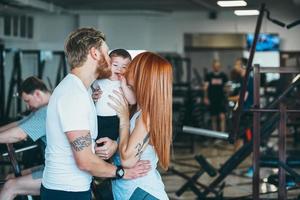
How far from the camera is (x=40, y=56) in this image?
30.2 ft

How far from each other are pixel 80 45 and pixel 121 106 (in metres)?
0.32

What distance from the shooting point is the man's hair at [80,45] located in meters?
2.43

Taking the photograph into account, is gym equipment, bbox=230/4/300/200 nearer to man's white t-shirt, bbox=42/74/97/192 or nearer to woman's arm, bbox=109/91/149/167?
woman's arm, bbox=109/91/149/167

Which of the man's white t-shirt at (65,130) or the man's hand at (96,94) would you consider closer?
the man's white t-shirt at (65,130)

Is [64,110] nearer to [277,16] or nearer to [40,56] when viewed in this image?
[40,56]

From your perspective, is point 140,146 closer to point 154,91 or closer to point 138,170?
point 138,170

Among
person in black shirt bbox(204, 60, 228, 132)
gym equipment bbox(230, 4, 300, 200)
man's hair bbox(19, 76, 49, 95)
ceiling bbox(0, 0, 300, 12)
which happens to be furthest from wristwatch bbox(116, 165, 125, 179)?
person in black shirt bbox(204, 60, 228, 132)

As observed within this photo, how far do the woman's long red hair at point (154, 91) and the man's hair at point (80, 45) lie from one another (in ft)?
0.62

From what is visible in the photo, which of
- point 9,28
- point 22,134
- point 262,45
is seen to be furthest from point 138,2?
point 22,134

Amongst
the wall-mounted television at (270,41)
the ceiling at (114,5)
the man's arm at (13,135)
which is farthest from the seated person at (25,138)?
the wall-mounted television at (270,41)

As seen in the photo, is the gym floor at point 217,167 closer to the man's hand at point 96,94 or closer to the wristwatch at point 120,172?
the man's hand at point 96,94

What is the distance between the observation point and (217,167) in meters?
8.55

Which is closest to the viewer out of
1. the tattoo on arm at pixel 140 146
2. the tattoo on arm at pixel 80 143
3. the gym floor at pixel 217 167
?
the tattoo on arm at pixel 80 143

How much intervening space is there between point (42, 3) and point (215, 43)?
19.0 ft
